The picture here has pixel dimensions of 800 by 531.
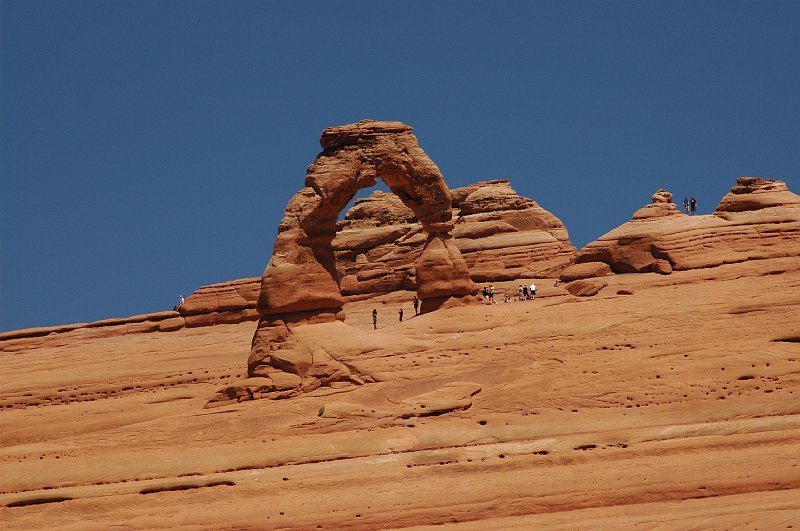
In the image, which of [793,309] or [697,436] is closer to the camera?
[697,436]

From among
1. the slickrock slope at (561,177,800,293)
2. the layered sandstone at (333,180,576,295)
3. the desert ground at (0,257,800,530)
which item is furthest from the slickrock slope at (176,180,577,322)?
the desert ground at (0,257,800,530)

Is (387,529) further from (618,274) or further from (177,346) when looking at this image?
(177,346)

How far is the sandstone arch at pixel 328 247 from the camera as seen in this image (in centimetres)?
4666

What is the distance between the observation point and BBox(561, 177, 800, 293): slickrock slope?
52594 mm

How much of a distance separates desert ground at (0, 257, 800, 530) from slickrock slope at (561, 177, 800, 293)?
2.25 metres

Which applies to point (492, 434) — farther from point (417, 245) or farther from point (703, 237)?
point (417, 245)

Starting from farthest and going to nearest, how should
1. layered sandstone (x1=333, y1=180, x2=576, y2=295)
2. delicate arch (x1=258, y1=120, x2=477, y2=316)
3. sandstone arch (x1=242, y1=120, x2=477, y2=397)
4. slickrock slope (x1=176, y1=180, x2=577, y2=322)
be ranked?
layered sandstone (x1=333, y1=180, x2=576, y2=295)
slickrock slope (x1=176, y1=180, x2=577, y2=322)
delicate arch (x1=258, y1=120, x2=477, y2=316)
sandstone arch (x1=242, y1=120, x2=477, y2=397)

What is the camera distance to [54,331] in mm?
65500

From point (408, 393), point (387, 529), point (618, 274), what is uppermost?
point (618, 274)

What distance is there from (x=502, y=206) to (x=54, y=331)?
19209mm

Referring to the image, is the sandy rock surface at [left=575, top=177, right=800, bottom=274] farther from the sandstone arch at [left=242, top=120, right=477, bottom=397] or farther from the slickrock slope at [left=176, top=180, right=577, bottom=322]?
the sandstone arch at [left=242, top=120, right=477, bottom=397]

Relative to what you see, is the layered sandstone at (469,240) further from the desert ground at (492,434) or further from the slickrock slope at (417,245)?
the desert ground at (492,434)

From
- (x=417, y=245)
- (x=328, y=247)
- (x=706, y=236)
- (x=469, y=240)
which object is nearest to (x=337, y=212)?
(x=328, y=247)

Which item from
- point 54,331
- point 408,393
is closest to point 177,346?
point 54,331
